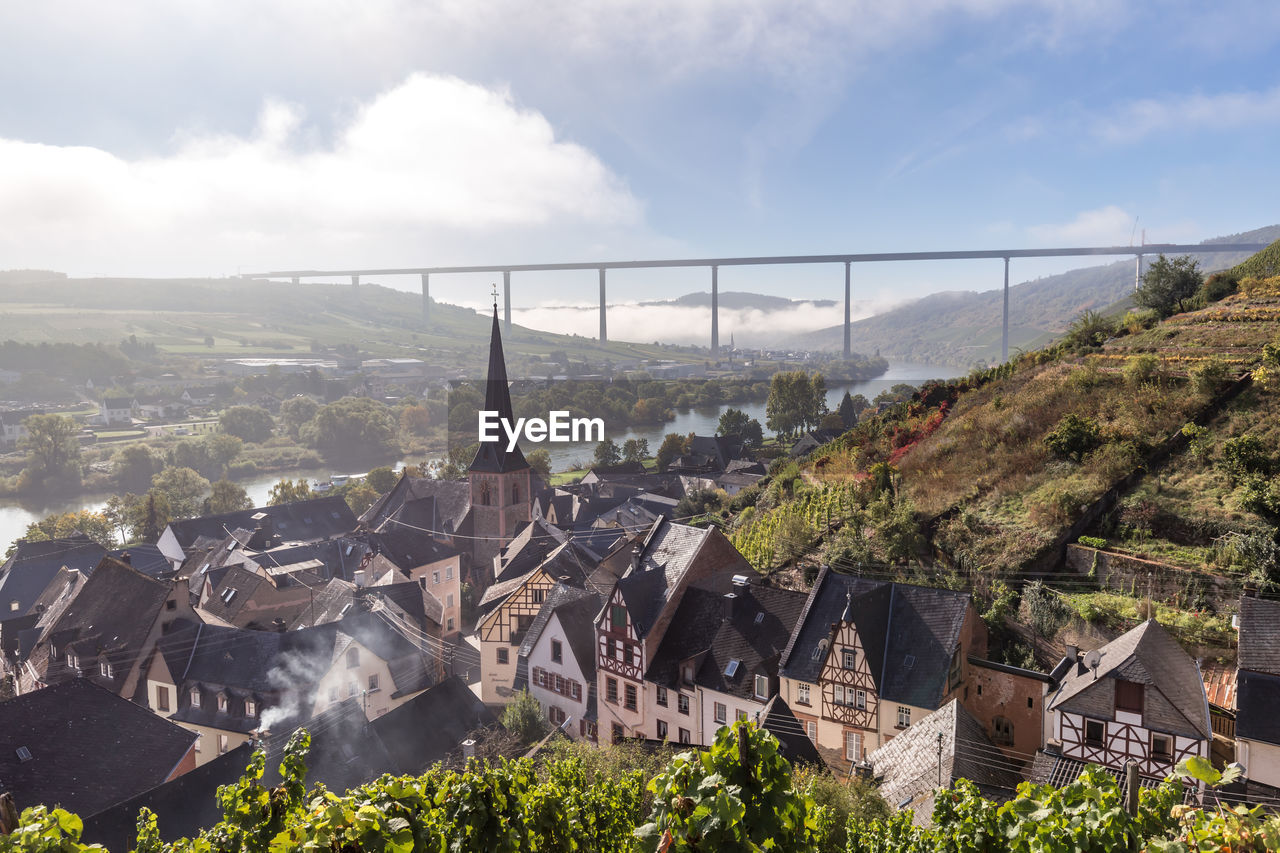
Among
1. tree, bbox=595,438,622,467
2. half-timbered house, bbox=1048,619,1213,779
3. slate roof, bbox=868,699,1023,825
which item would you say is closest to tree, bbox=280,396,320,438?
tree, bbox=595,438,622,467

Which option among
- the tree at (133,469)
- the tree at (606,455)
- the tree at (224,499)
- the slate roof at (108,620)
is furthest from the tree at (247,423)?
the slate roof at (108,620)

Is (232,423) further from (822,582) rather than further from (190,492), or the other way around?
(822,582)

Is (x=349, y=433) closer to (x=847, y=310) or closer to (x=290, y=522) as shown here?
(x=290, y=522)

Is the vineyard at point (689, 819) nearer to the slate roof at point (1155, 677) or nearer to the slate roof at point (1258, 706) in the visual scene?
the slate roof at point (1155, 677)

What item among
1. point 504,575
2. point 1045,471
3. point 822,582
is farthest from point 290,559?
point 1045,471

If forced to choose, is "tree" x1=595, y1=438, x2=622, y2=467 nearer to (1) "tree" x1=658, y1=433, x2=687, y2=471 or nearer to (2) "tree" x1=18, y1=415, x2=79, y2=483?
(1) "tree" x1=658, y1=433, x2=687, y2=471

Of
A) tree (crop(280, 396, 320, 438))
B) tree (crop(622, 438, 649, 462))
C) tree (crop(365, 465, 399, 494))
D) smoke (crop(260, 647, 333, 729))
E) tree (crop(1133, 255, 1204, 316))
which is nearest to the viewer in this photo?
smoke (crop(260, 647, 333, 729))
